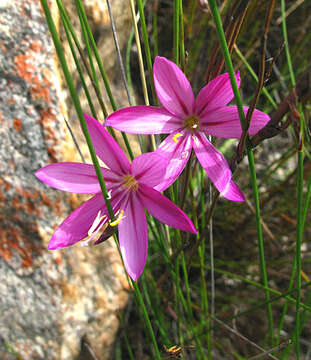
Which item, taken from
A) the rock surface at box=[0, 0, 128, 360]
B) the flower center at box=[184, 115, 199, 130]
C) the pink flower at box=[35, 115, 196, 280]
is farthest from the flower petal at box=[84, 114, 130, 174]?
the rock surface at box=[0, 0, 128, 360]

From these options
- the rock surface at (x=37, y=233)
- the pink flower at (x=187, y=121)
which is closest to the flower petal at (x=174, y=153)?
the pink flower at (x=187, y=121)

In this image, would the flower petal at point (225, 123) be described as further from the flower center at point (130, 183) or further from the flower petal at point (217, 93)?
the flower center at point (130, 183)

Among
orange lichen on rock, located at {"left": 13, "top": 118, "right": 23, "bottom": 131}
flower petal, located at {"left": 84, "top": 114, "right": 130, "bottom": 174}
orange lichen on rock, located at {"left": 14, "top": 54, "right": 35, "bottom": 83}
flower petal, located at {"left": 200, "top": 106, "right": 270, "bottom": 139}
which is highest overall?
orange lichen on rock, located at {"left": 14, "top": 54, "right": 35, "bottom": 83}

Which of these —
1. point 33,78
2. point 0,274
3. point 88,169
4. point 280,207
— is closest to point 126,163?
point 88,169

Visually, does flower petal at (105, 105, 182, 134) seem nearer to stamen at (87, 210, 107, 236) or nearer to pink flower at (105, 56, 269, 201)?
pink flower at (105, 56, 269, 201)

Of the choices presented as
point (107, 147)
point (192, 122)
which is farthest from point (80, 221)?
point (192, 122)

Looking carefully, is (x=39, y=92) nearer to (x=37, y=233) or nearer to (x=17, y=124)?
(x=17, y=124)
